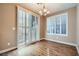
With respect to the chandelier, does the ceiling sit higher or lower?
higher

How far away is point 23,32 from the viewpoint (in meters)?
2.38

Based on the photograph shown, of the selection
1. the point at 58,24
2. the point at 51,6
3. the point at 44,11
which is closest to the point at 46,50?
the point at 58,24

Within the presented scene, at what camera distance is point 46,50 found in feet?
7.56

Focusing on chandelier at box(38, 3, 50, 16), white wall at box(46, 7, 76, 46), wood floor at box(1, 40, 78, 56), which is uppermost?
chandelier at box(38, 3, 50, 16)

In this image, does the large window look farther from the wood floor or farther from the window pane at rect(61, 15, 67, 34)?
the wood floor

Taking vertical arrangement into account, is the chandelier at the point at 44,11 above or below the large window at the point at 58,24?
above

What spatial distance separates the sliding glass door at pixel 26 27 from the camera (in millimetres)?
2319

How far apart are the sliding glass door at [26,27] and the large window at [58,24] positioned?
1.07 ft

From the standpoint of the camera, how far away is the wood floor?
7.38ft

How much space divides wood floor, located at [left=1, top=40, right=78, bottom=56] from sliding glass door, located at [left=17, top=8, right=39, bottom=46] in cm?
18

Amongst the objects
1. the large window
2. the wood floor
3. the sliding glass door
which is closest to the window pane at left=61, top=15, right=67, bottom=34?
the large window

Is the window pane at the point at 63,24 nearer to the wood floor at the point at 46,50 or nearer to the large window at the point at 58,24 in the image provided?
the large window at the point at 58,24

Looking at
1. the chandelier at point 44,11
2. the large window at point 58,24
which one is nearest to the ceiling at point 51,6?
the chandelier at point 44,11

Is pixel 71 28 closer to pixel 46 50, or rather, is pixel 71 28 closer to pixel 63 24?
pixel 63 24
